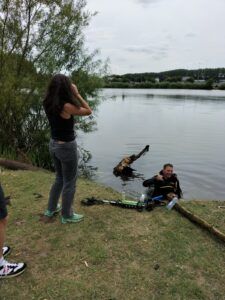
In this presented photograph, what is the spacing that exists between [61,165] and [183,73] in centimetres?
12768

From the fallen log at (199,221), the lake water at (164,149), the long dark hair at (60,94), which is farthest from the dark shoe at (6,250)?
the lake water at (164,149)

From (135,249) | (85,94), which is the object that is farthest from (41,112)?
(135,249)

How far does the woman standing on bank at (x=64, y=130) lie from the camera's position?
446 centimetres

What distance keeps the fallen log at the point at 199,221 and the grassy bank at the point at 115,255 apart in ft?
0.28

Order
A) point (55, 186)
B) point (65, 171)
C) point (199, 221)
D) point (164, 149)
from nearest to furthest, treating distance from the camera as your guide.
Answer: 1. point (65, 171)
2. point (55, 186)
3. point (199, 221)
4. point (164, 149)

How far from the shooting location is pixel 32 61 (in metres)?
11.7

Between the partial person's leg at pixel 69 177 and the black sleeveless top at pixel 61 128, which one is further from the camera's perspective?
the partial person's leg at pixel 69 177

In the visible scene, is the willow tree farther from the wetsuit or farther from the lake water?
the wetsuit

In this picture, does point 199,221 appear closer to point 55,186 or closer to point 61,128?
point 55,186

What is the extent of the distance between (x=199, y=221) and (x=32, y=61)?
8273mm

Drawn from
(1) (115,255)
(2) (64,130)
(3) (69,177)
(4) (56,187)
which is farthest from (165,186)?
(2) (64,130)

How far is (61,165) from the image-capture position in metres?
4.97

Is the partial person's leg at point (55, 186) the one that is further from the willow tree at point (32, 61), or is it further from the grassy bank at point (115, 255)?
the willow tree at point (32, 61)

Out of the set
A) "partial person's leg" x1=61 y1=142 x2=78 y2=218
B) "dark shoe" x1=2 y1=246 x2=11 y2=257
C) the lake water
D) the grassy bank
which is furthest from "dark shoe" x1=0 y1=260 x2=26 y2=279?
the lake water
